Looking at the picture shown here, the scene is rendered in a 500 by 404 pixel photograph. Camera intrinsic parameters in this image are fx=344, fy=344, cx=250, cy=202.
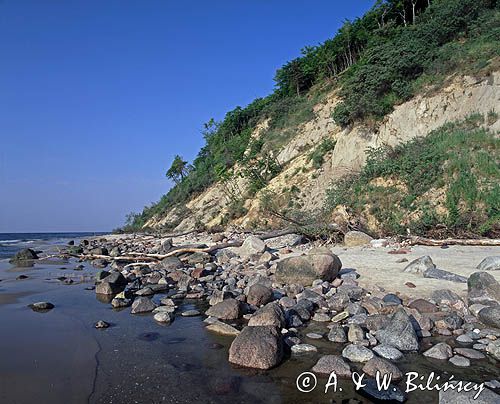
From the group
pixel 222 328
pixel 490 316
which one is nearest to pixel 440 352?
pixel 490 316

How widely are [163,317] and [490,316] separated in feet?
18.4

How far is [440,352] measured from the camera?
15.3ft

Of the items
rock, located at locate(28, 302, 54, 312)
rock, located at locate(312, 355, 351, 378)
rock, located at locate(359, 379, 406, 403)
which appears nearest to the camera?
rock, located at locate(359, 379, 406, 403)

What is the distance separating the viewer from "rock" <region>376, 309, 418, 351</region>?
4893 millimetres

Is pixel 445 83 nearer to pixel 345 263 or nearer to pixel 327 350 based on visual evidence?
pixel 345 263

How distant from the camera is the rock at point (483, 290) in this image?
618 centimetres

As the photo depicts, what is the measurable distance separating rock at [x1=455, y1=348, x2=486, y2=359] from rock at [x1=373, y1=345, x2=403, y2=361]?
0.82 metres

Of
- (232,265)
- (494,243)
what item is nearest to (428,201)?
(494,243)

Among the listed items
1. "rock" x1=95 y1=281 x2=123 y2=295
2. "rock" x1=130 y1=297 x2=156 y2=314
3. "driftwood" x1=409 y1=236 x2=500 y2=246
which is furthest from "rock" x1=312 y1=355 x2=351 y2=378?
"driftwood" x1=409 y1=236 x2=500 y2=246

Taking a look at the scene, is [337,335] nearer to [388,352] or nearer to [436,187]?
[388,352]

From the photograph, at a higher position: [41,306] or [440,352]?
[41,306]

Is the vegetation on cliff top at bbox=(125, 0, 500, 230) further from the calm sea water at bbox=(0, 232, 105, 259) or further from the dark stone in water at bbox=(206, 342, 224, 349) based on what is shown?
the dark stone in water at bbox=(206, 342, 224, 349)

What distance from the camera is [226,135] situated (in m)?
50.5

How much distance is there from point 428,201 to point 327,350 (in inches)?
440
